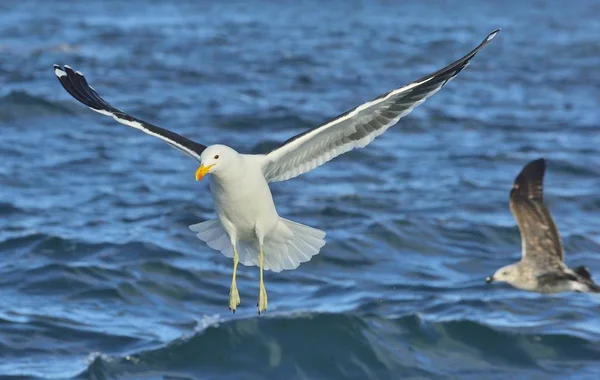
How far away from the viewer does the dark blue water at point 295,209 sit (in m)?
10.1

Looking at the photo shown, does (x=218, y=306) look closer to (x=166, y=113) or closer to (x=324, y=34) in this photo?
(x=166, y=113)

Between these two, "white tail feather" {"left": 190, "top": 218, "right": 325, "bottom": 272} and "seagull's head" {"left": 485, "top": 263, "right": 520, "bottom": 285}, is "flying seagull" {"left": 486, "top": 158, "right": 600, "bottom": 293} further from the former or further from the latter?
"white tail feather" {"left": 190, "top": 218, "right": 325, "bottom": 272}

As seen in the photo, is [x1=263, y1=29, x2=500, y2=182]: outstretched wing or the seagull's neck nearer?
the seagull's neck

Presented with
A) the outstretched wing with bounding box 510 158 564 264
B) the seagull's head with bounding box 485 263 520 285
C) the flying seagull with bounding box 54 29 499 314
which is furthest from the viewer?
the outstretched wing with bounding box 510 158 564 264

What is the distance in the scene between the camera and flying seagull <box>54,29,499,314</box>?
8078 millimetres

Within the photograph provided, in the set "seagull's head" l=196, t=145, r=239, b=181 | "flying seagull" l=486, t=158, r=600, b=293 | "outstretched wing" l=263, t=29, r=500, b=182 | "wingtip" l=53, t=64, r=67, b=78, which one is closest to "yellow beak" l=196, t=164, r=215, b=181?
"seagull's head" l=196, t=145, r=239, b=181

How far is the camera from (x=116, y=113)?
8570 millimetres

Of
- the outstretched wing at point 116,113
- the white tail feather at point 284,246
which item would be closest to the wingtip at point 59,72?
the outstretched wing at point 116,113

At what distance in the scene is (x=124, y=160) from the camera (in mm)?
16547

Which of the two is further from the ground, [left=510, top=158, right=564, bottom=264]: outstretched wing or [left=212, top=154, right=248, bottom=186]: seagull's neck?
[left=212, top=154, right=248, bottom=186]: seagull's neck

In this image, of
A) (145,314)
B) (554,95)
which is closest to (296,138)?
(145,314)

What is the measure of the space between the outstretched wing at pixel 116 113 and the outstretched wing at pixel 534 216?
279 centimetres

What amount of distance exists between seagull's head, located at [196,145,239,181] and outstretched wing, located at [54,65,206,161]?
1.08ft

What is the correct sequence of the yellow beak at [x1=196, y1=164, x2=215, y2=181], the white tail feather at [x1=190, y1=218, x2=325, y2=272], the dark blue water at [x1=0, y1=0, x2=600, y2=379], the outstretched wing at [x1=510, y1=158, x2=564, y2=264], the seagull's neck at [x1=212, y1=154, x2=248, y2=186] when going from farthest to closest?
the dark blue water at [x1=0, y1=0, x2=600, y2=379], the outstretched wing at [x1=510, y1=158, x2=564, y2=264], the white tail feather at [x1=190, y1=218, x2=325, y2=272], the seagull's neck at [x1=212, y1=154, x2=248, y2=186], the yellow beak at [x1=196, y1=164, x2=215, y2=181]
